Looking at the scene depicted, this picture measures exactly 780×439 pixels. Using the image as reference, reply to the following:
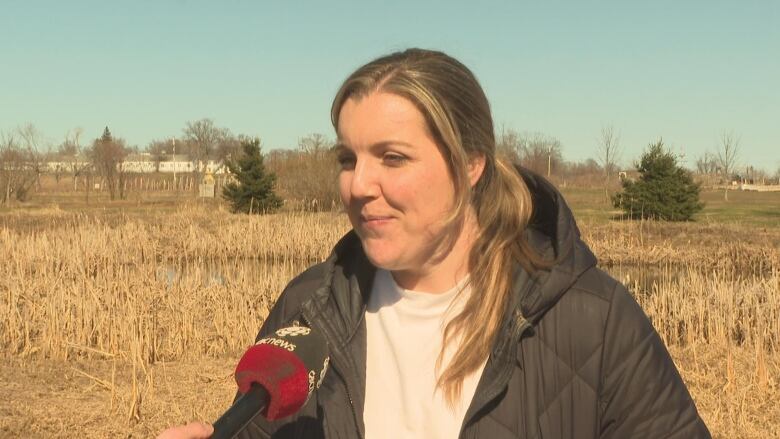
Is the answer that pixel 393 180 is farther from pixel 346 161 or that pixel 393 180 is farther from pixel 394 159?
pixel 346 161

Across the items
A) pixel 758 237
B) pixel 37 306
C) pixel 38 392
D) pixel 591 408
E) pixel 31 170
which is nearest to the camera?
pixel 591 408

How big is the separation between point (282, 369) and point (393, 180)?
54cm

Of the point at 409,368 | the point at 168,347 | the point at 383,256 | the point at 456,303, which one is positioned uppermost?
the point at 383,256

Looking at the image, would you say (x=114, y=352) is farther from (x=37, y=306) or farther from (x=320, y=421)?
(x=320, y=421)

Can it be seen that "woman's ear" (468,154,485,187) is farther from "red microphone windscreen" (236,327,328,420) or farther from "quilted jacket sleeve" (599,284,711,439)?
"red microphone windscreen" (236,327,328,420)

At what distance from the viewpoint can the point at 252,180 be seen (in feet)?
109

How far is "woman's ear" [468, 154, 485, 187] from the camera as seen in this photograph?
76.8 inches

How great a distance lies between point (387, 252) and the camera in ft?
6.14

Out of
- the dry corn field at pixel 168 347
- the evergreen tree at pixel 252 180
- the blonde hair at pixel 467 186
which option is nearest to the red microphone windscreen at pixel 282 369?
the blonde hair at pixel 467 186

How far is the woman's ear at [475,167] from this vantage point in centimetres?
195

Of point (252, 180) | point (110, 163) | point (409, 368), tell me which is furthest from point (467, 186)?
point (110, 163)

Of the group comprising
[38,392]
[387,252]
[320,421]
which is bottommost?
[38,392]

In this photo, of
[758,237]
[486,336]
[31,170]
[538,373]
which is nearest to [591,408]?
[538,373]

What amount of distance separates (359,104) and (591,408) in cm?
80
